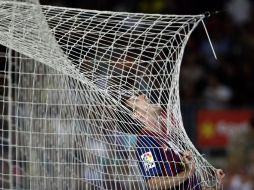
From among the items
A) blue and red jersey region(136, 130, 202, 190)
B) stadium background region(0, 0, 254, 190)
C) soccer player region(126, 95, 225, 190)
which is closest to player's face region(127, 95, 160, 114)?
soccer player region(126, 95, 225, 190)

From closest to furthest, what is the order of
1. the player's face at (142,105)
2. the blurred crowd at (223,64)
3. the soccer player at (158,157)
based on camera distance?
the soccer player at (158,157), the player's face at (142,105), the blurred crowd at (223,64)

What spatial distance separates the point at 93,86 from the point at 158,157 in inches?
30.8

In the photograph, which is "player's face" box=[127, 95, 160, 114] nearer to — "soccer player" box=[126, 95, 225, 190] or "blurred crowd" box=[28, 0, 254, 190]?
"soccer player" box=[126, 95, 225, 190]

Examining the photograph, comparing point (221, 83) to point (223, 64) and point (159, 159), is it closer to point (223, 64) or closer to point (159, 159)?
point (223, 64)

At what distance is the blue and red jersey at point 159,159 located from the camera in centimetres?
740

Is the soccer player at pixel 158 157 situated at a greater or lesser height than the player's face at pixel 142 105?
lesser

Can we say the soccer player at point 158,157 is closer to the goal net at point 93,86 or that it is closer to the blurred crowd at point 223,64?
the goal net at point 93,86

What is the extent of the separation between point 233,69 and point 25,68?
7194mm

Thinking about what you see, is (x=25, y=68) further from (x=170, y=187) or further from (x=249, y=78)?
(x=249, y=78)

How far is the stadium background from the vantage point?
12.6 metres

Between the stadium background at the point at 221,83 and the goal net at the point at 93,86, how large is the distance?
4.68 metres

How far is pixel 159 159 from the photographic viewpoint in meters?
7.44

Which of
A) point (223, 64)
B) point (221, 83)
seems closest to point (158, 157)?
point (221, 83)

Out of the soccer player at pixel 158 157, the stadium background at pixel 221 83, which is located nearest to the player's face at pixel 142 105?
the soccer player at pixel 158 157
